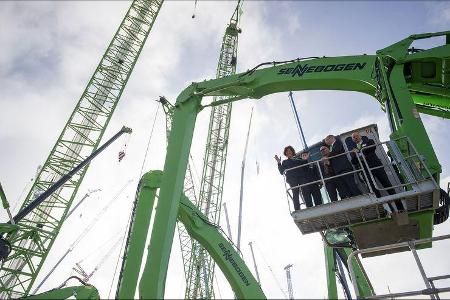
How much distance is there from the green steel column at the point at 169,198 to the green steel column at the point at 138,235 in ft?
3.32

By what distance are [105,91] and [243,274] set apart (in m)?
21.7

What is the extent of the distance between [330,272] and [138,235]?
7.29m

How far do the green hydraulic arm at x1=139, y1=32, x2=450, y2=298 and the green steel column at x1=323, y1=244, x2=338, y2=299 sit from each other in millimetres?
5923

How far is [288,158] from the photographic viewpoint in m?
8.02

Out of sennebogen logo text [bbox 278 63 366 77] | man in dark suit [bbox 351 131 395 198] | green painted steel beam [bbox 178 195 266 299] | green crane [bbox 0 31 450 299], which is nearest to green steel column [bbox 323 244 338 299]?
green crane [bbox 0 31 450 299]

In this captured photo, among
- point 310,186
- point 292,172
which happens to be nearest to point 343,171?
point 310,186

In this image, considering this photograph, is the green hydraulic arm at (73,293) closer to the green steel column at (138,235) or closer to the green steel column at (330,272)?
the green steel column at (138,235)

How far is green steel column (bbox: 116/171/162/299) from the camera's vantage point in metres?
6.06

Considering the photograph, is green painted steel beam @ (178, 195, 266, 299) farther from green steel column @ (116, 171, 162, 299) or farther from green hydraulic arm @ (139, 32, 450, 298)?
green hydraulic arm @ (139, 32, 450, 298)

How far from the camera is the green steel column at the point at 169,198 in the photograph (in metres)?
5.24

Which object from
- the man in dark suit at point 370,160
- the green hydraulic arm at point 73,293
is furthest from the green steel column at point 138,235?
the man in dark suit at point 370,160

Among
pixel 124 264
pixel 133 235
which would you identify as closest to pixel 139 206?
pixel 133 235

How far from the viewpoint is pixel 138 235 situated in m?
6.89

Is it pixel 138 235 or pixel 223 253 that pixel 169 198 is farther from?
pixel 223 253
